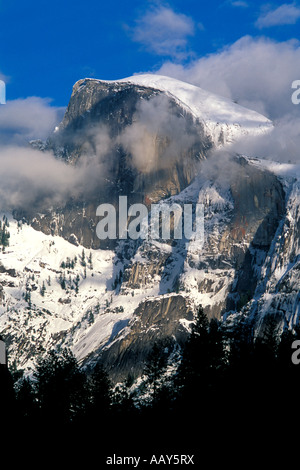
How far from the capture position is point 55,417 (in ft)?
405

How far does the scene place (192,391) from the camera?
121625 mm

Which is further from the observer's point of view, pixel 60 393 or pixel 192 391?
pixel 60 393

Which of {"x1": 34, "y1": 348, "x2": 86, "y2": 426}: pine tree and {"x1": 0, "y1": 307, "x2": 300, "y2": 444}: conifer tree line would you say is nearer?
{"x1": 0, "y1": 307, "x2": 300, "y2": 444}: conifer tree line

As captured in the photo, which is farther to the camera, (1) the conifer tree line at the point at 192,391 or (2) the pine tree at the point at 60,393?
(2) the pine tree at the point at 60,393

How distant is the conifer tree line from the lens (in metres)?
113

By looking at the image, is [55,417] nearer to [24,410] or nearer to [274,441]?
[24,410]

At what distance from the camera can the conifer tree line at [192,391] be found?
112750mm

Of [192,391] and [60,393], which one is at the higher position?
[192,391]
